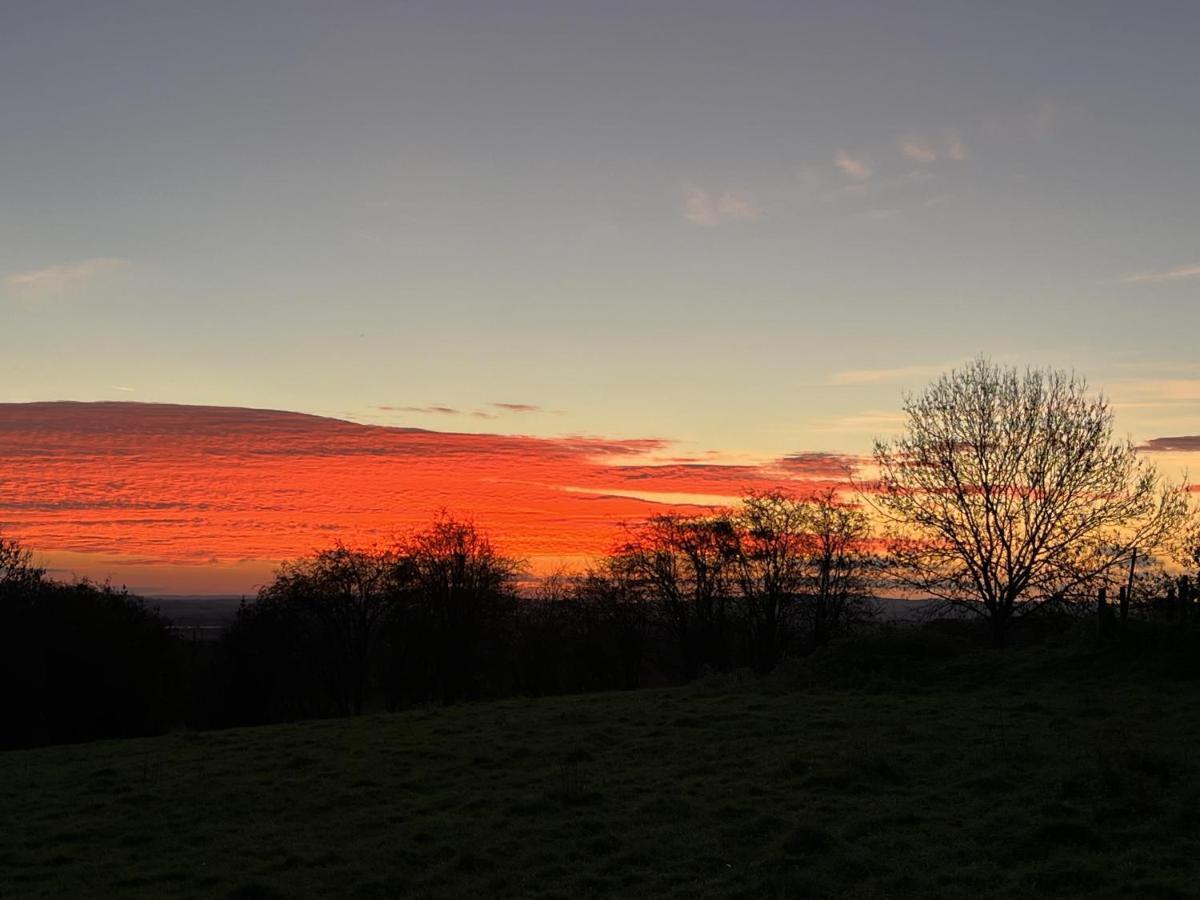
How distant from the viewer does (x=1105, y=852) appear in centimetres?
1248

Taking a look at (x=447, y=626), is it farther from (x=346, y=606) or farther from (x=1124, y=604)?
(x=1124, y=604)

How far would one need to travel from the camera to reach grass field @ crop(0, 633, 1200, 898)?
1270 cm

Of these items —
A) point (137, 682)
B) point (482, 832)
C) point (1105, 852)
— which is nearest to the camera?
point (1105, 852)

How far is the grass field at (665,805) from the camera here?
1270 cm

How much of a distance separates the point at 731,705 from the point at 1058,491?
21.8 metres

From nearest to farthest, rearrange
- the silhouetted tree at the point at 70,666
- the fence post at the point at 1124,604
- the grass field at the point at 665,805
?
the grass field at the point at 665,805
the fence post at the point at 1124,604
the silhouetted tree at the point at 70,666

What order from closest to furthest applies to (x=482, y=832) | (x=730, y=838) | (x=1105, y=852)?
(x=1105, y=852) < (x=730, y=838) < (x=482, y=832)

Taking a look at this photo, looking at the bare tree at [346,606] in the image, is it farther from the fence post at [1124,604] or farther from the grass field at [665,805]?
the fence post at [1124,604]

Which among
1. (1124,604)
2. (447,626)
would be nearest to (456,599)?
(447,626)

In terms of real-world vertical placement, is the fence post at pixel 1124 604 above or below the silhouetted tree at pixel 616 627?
above

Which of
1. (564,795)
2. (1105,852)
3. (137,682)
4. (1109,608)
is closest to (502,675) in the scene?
(137,682)

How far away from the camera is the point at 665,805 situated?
16094 mm

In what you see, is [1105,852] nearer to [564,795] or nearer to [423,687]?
[564,795]

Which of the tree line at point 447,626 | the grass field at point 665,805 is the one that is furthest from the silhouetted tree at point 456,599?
the grass field at point 665,805
